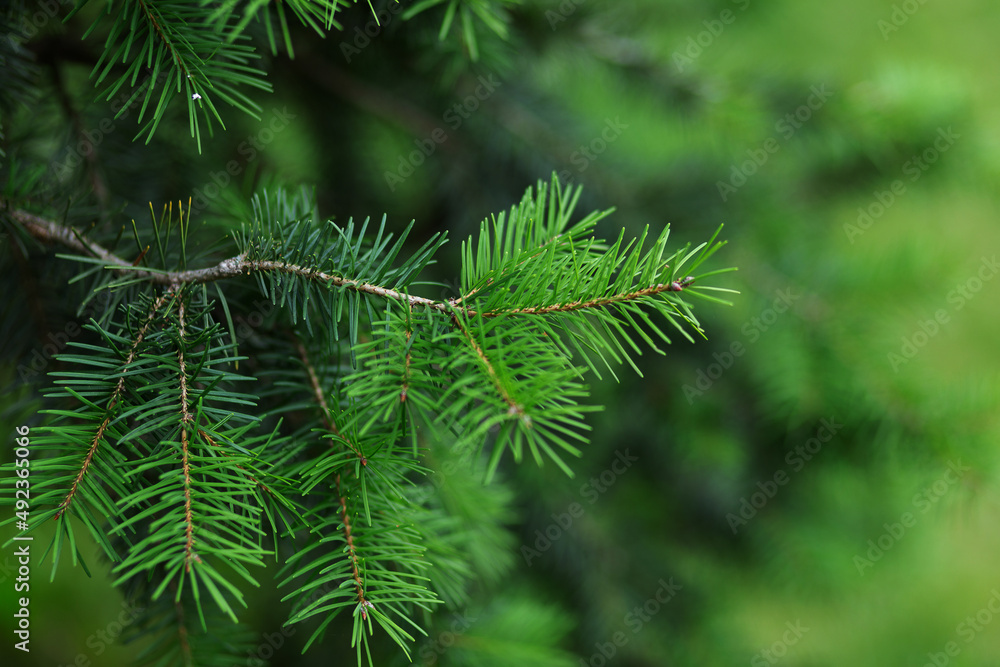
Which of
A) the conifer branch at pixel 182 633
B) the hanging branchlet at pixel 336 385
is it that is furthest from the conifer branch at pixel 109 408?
the conifer branch at pixel 182 633

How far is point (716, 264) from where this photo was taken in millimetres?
900

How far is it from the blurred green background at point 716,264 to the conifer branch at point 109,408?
0.26 meters

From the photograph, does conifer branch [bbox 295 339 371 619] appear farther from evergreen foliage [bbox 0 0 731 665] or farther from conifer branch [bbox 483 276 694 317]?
conifer branch [bbox 483 276 694 317]

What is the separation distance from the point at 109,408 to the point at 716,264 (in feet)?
2.57

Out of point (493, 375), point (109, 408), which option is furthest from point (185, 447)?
point (493, 375)

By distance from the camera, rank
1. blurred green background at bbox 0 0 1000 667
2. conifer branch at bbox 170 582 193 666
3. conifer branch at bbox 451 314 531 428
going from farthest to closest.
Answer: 1. blurred green background at bbox 0 0 1000 667
2. conifer branch at bbox 170 582 193 666
3. conifer branch at bbox 451 314 531 428

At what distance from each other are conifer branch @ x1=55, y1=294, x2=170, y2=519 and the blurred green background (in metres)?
0.26

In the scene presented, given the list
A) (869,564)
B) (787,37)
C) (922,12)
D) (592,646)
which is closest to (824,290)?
(869,564)

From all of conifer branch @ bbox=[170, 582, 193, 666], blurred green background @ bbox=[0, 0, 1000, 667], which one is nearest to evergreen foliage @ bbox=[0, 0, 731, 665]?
conifer branch @ bbox=[170, 582, 193, 666]

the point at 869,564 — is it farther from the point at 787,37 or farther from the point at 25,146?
the point at 787,37

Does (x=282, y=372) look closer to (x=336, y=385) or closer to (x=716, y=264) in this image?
(x=336, y=385)

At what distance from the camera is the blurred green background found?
2.50 ft

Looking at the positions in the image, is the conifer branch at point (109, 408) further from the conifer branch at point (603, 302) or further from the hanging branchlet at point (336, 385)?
the conifer branch at point (603, 302)

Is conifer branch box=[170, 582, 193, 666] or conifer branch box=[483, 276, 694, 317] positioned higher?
conifer branch box=[483, 276, 694, 317]
